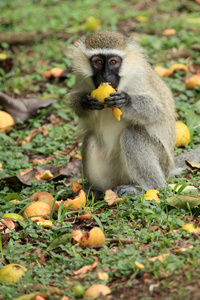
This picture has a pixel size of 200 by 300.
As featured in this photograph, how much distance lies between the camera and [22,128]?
8000mm

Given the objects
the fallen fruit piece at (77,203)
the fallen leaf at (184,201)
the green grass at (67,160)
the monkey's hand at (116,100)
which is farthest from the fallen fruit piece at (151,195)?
the monkey's hand at (116,100)

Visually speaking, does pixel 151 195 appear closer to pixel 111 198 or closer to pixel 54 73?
pixel 111 198

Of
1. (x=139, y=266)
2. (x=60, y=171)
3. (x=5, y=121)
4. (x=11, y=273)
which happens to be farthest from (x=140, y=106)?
(x=5, y=121)

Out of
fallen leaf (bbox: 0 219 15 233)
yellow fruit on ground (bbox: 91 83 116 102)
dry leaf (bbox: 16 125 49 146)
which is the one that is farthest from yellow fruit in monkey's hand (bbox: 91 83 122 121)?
dry leaf (bbox: 16 125 49 146)

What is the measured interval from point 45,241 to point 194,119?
11.5 ft

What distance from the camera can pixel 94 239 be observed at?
4.43 m

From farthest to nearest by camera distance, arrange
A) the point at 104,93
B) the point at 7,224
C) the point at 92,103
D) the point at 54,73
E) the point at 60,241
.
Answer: the point at 54,73 < the point at 92,103 < the point at 104,93 < the point at 7,224 < the point at 60,241

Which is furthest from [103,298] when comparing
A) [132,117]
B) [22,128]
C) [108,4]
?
[108,4]

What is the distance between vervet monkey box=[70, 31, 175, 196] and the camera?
217 inches

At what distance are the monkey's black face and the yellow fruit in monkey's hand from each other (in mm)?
71

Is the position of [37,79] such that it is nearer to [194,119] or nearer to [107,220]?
[194,119]

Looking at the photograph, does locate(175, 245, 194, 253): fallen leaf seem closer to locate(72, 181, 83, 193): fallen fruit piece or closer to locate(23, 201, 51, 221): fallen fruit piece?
locate(23, 201, 51, 221): fallen fruit piece

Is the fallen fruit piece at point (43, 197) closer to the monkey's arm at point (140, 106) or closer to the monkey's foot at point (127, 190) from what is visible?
the monkey's foot at point (127, 190)

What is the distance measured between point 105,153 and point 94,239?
6.01ft
